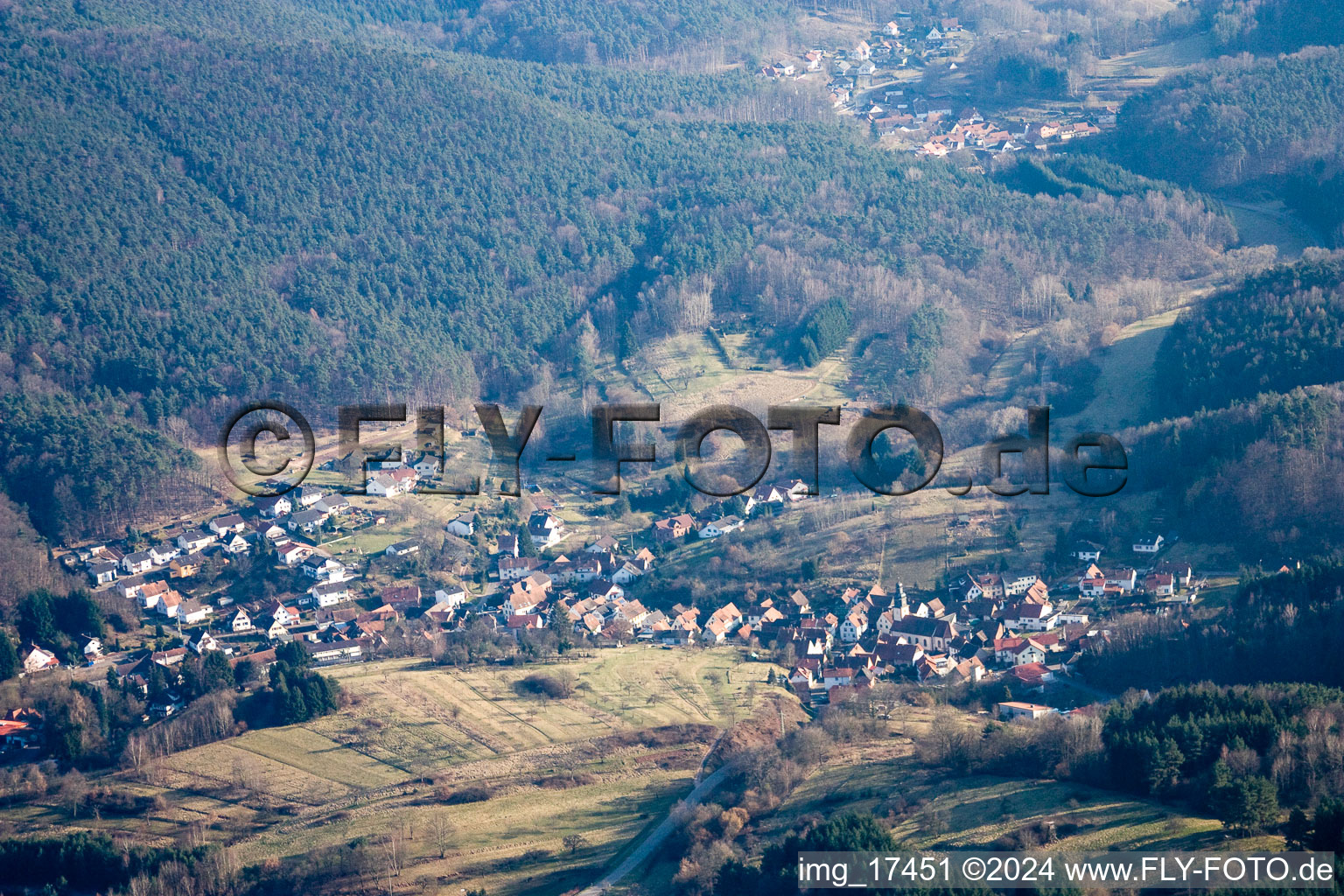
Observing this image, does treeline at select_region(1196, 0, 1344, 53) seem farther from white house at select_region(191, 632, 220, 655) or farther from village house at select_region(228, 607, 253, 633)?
white house at select_region(191, 632, 220, 655)

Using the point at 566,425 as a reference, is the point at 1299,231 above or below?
above

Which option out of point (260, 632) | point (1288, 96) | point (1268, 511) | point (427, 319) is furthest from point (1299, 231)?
point (260, 632)

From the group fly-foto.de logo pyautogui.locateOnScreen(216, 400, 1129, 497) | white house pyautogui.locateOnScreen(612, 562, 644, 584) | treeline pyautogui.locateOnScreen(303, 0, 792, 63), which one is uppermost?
treeline pyautogui.locateOnScreen(303, 0, 792, 63)

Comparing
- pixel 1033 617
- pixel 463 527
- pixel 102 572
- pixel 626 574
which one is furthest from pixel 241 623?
pixel 1033 617

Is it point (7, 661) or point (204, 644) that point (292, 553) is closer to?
point (204, 644)

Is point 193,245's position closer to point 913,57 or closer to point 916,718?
point 916,718

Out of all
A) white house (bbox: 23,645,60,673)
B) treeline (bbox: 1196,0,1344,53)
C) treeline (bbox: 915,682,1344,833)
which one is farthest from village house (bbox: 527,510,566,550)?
treeline (bbox: 1196,0,1344,53)
